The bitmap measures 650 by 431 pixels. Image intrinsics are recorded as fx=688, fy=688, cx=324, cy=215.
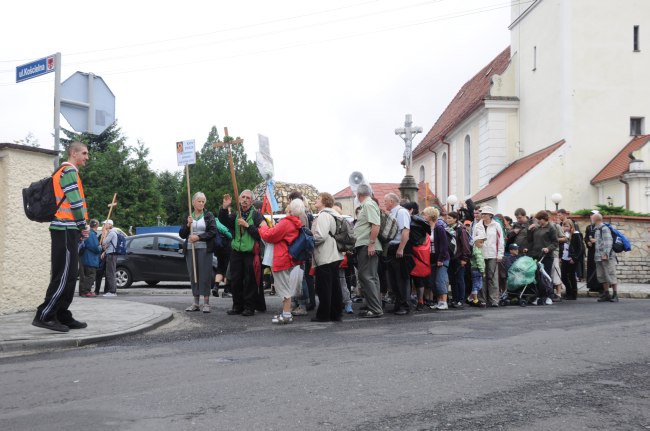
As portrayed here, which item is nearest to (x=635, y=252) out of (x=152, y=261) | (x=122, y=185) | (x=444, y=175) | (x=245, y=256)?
(x=152, y=261)

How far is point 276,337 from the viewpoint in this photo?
8.34 meters

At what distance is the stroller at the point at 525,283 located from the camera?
13562mm

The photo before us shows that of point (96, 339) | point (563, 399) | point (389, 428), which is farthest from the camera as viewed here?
point (96, 339)

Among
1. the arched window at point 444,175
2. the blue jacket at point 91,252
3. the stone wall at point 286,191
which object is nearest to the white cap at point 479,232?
the blue jacket at point 91,252

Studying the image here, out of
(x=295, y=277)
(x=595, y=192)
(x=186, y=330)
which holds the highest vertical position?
(x=595, y=192)

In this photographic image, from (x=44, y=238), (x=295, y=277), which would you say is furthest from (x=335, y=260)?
(x=44, y=238)

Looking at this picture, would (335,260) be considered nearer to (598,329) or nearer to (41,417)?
(598,329)

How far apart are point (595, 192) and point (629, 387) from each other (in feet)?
80.8

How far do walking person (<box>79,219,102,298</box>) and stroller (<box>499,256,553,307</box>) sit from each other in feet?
30.0

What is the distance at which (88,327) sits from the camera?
346 inches

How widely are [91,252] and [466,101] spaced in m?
29.9

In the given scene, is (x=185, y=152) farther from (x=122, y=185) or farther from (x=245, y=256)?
(x=122, y=185)

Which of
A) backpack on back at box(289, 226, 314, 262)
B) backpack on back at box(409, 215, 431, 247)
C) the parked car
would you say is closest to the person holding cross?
backpack on back at box(289, 226, 314, 262)

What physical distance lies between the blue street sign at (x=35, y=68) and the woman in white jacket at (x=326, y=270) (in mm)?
4443
